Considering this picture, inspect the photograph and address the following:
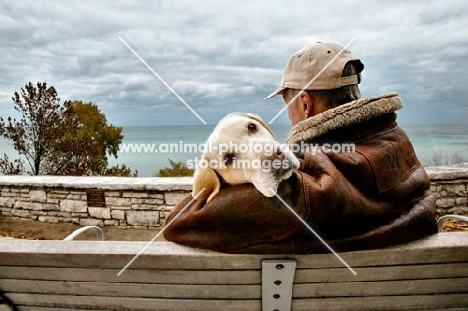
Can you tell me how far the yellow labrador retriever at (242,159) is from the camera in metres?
1.28

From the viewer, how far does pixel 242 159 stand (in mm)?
1362

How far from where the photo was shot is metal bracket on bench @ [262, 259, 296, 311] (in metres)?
1.29

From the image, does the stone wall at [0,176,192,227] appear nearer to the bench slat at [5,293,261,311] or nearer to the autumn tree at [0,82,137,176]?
the bench slat at [5,293,261,311]

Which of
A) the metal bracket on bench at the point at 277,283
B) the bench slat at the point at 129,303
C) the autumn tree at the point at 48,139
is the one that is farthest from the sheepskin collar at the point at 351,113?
the autumn tree at the point at 48,139

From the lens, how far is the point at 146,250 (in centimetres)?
133

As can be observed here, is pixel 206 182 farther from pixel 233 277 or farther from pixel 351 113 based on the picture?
pixel 351 113

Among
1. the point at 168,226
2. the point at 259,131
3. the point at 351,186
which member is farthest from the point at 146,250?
the point at 351,186

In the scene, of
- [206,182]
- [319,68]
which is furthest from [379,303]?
[319,68]

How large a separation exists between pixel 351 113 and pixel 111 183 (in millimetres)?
4256

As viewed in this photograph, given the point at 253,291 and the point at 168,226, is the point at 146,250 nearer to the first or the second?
the point at 168,226

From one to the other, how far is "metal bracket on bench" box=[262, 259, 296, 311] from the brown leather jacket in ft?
0.16

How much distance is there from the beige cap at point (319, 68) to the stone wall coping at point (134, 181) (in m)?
3.05

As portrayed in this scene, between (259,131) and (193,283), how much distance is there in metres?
0.69

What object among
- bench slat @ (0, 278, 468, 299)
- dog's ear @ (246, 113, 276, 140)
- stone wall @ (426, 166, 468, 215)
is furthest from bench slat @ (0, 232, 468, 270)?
stone wall @ (426, 166, 468, 215)
